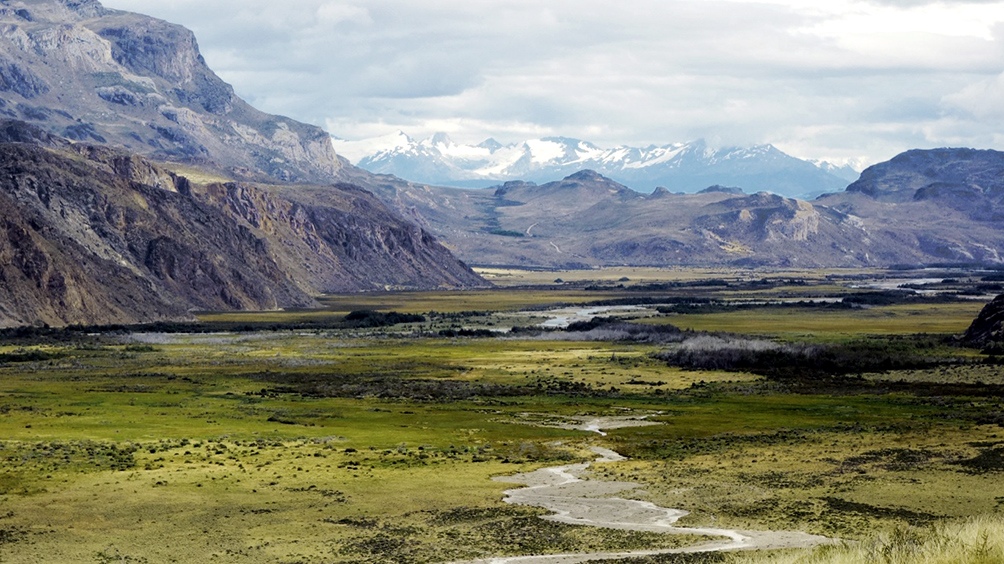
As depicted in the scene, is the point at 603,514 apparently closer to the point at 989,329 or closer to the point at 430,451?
the point at 430,451

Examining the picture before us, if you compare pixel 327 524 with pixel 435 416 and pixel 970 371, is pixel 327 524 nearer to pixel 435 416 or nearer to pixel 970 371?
pixel 435 416

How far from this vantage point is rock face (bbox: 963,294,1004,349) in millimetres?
127125

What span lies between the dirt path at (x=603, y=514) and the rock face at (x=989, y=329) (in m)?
75.8

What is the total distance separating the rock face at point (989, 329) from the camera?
127m

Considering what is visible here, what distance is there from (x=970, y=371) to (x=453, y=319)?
99615 mm

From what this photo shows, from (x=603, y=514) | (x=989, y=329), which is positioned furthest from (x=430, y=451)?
(x=989, y=329)

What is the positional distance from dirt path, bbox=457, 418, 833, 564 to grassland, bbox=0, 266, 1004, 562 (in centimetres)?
116

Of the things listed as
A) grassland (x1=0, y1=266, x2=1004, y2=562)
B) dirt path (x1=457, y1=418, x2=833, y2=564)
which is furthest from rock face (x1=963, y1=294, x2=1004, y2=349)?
dirt path (x1=457, y1=418, x2=833, y2=564)

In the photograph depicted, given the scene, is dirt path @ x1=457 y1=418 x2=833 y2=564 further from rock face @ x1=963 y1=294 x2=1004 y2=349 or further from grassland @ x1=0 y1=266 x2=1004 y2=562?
rock face @ x1=963 y1=294 x2=1004 y2=349

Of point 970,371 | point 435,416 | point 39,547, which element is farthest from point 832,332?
point 39,547

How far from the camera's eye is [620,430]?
77250 mm

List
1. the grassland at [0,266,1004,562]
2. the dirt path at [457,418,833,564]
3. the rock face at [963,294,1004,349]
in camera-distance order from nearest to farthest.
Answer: the dirt path at [457,418,833,564] < the grassland at [0,266,1004,562] < the rock face at [963,294,1004,349]

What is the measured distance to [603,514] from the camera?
50.4 meters

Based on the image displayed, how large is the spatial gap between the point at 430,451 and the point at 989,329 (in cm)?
8360
